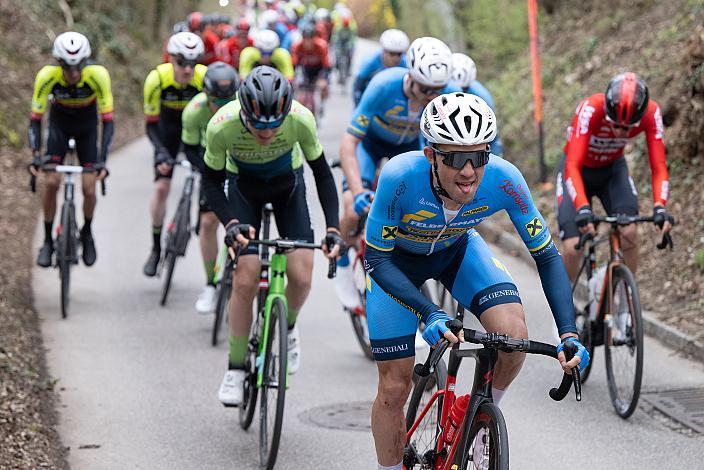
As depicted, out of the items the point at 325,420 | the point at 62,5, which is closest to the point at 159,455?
the point at 325,420

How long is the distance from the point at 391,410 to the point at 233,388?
6.46 ft

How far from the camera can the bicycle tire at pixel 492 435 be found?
4.31 metres

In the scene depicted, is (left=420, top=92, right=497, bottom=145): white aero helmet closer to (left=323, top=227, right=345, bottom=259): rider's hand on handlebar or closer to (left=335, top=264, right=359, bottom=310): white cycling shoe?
(left=323, top=227, right=345, bottom=259): rider's hand on handlebar

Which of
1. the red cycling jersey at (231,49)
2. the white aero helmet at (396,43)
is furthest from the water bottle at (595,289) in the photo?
the red cycling jersey at (231,49)

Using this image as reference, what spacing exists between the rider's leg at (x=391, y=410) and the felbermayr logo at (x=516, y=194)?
2.77 ft

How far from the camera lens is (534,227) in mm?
4973

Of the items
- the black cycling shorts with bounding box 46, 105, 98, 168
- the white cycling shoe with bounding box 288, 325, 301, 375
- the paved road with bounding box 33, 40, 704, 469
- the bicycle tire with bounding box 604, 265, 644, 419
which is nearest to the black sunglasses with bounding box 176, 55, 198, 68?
the black cycling shorts with bounding box 46, 105, 98, 168

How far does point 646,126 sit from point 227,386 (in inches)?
129

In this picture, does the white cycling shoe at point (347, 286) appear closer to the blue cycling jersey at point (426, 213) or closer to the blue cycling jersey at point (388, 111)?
the blue cycling jersey at point (388, 111)

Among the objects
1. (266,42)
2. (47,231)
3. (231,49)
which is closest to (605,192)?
(47,231)

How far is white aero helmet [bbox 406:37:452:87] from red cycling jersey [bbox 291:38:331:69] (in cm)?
1528

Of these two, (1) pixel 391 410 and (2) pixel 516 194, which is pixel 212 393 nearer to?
(1) pixel 391 410

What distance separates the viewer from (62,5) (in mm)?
26422

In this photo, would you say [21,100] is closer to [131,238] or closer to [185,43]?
[131,238]
